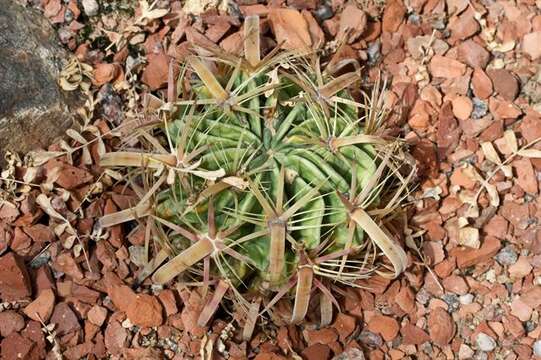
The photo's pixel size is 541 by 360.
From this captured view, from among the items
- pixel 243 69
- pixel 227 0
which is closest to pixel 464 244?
pixel 243 69

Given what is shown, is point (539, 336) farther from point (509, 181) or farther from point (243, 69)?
point (243, 69)

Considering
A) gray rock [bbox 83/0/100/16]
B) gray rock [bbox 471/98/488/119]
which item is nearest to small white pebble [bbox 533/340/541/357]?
gray rock [bbox 471/98/488/119]

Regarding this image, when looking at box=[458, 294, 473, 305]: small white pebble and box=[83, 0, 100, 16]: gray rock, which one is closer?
box=[458, 294, 473, 305]: small white pebble

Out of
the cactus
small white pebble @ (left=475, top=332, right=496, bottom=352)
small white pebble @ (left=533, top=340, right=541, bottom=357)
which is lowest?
small white pebble @ (left=533, top=340, right=541, bottom=357)

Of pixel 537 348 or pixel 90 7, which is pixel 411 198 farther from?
pixel 90 7

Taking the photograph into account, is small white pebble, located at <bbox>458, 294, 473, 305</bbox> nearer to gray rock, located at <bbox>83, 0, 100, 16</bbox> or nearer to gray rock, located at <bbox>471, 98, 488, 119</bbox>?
gray rock, located at <bbox>471, 98, 488, 119</bbox>

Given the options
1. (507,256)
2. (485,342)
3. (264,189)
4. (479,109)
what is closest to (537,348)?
(485,342)

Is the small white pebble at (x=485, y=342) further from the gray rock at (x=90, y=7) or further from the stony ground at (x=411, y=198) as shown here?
the gray rock at (x=90, y=7)
